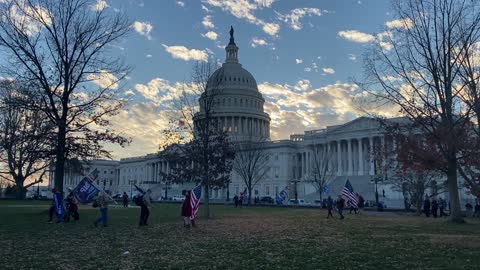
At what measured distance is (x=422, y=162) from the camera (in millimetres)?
29641

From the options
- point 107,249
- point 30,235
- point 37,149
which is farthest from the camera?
point 37,149

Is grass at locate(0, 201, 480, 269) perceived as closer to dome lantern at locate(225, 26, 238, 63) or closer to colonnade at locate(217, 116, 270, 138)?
colonnade at locate(217, 116, 270, 138)

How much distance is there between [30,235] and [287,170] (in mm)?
A: 103429

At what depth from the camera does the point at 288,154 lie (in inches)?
4774

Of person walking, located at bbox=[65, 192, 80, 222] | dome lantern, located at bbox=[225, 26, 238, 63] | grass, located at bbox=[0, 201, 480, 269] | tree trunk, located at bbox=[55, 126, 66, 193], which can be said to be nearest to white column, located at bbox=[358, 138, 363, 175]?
dome lantern, located at bbox=[225, 26, 238, 63]

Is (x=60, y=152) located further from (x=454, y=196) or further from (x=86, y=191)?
(x=454, y=196)

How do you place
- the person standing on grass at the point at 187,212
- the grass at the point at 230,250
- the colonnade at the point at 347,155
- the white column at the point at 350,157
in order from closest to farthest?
1. the grass at the point at 230,250
2. the person standing on grass at the point at 187,212
3. the colonnade at the point at 347,155
4. the white column at the point at 350,157

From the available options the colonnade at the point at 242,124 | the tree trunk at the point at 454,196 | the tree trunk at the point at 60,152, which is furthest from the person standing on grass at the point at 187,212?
the colonnade at the point at 242,124

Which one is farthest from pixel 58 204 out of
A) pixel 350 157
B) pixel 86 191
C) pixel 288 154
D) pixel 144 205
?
pixel 288 154

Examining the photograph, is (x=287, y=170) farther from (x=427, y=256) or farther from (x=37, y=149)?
(x=427, y=256)

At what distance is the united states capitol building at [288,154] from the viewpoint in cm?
9356

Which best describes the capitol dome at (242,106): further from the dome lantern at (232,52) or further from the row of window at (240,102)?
the dome lantern at (232,52)

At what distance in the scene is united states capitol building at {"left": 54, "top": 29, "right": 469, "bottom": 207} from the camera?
93562 millimetres

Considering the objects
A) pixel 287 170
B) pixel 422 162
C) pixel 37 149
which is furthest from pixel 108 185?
pixel 422 162
